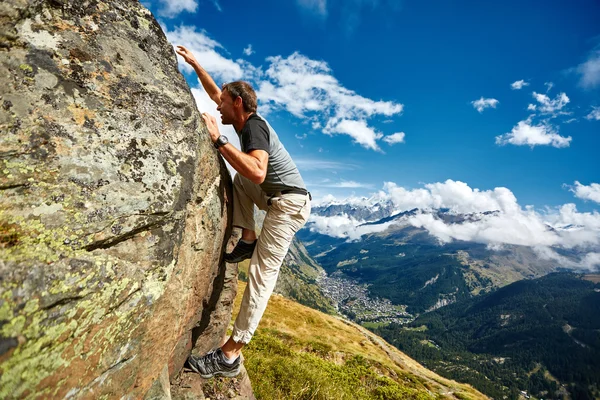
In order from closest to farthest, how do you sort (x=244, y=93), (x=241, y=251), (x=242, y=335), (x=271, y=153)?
1. (x=271, y=153)
2. (x=244, y=93)
3. (x=242, y=335)
4. (x=241, y=251)

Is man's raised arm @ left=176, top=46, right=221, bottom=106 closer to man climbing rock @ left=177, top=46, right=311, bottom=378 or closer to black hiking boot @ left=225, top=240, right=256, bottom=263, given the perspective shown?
man climbing rock @ left=177, top=46, right=311, bottom=378

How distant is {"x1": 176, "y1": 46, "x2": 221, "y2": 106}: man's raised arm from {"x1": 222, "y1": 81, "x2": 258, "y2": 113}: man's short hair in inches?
→ 81.2

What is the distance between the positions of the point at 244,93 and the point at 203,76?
10.1 ft

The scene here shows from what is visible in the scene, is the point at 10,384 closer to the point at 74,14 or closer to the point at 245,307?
the point at 245,307

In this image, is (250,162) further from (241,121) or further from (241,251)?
(241,251)

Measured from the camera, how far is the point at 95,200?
Answer: 5.51 m

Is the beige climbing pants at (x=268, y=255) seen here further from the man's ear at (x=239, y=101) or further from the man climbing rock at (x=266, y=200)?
the man's ear at (x=239, y=101)

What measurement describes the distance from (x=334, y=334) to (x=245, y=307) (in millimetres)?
74562

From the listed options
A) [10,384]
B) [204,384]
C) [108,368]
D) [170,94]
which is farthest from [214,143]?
[204,384]

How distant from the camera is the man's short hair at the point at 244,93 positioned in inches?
322

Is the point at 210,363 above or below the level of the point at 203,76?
below

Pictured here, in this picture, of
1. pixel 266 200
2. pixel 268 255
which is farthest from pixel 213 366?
pixel 266 200

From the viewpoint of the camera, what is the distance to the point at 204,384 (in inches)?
377

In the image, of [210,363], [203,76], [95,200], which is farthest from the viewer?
[203,76]
